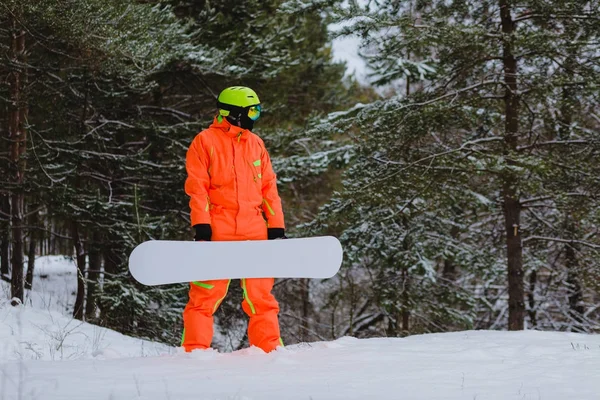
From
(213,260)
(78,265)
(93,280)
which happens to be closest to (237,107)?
(213,260)

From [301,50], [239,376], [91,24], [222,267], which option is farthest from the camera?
[301,50]

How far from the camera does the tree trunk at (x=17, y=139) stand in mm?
7441

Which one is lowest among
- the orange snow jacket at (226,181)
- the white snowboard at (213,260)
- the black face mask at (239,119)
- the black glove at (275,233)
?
the white snowboard at (213,260)

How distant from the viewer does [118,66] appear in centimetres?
748

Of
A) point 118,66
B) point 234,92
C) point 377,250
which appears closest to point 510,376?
point 234,92

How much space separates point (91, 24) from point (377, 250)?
6.04 m

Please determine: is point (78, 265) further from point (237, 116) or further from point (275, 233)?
point (237, 116)

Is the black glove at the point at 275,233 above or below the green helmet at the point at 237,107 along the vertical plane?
below

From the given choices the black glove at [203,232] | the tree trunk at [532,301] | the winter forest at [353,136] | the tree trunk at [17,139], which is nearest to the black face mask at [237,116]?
the black glove at [203,232]

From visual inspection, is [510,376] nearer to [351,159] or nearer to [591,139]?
[591,139]

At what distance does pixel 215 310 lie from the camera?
413 cm

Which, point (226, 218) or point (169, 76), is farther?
point (169, 76)

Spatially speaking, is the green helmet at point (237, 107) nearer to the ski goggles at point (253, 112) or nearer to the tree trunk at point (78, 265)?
the ski goggles at point (253, 112)

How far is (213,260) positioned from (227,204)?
1.39 feet
